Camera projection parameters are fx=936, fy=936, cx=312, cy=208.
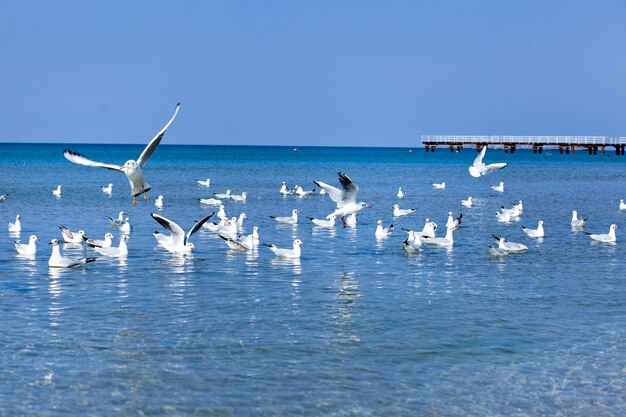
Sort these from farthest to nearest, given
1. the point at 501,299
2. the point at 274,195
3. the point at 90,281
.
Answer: the point at 274,195 → the point at 90,281 → the point at 501,299

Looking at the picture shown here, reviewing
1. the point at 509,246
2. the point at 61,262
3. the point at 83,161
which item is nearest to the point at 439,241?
the point at 509,246

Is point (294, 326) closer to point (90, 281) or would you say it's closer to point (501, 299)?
point (501, 299)

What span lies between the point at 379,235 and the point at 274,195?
22.7m

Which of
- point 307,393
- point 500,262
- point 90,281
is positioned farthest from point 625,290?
point 90,281

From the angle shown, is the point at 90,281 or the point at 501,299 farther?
the point at 90,281

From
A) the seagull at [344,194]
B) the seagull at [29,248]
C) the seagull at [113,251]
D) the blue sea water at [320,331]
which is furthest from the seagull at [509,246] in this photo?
the seagull at [29,248]

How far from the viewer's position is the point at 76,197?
46.3 metres

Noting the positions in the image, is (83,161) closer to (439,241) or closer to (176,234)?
(176,234)

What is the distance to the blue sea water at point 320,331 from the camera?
11.2 m

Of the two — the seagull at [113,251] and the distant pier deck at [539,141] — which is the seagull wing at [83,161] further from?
the distant pier deck at [539,141]

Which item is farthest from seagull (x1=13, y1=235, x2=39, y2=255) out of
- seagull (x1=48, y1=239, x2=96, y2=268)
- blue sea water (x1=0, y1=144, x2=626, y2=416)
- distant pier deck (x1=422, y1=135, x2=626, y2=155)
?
distant pier deck (x1=422, y1=135, x2=626, y2=155)

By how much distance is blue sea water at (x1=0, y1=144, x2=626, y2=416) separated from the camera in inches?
439

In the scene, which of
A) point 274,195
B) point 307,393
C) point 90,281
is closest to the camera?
point 307,393

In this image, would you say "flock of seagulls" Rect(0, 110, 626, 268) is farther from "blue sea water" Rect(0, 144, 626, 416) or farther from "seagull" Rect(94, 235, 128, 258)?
"blue sea water" Rect(0, 144, 626, 416)
